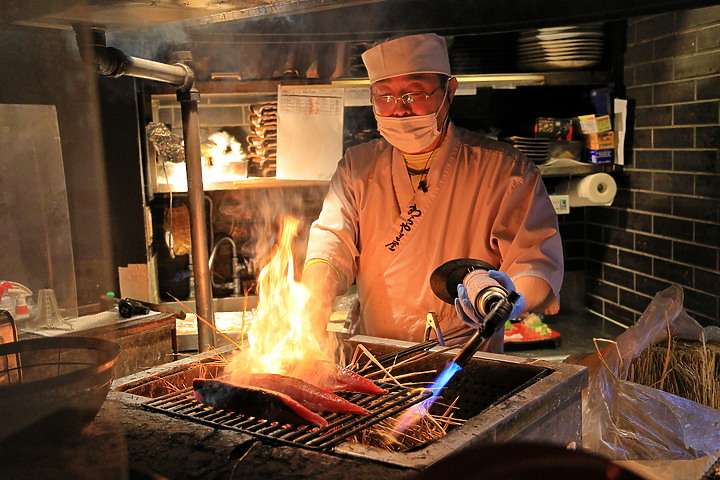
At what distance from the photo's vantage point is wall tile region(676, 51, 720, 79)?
172 inches

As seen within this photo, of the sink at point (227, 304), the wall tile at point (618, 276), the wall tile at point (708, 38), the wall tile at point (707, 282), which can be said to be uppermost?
the wall tile at point (708, 38)

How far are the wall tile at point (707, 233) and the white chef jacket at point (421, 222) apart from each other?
2.20 meters

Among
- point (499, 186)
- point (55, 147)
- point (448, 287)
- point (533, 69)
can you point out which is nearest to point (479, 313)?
point (448, 287)

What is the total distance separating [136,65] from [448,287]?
1.59m

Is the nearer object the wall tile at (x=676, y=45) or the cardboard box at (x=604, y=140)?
the wall tile at (x=676, y=45)

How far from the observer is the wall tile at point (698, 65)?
438cm

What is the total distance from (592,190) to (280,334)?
3626mm

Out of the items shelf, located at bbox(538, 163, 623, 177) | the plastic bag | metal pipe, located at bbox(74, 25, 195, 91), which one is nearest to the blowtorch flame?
the plastic bag

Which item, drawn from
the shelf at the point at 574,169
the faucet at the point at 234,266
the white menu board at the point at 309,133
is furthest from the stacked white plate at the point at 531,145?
the faucet at the point at 234,266

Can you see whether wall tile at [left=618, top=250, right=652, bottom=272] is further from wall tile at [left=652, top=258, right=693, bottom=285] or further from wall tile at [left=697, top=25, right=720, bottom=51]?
wall tile at [left=697, top=25, right=720, bottom=51]

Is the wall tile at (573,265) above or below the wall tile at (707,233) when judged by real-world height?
below

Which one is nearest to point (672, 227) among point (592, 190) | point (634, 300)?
point (592, 190)

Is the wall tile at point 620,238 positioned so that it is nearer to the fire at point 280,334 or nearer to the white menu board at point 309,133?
the white menu board at point 309,133

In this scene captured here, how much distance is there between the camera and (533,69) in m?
5.06
